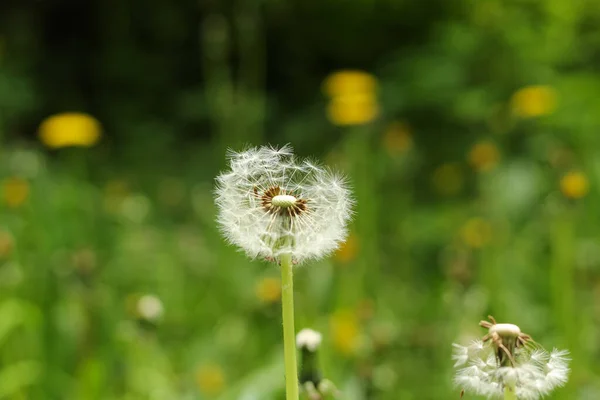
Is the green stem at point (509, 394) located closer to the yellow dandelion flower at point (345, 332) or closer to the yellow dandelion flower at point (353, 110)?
the yellow dandelion flower at point (345, 332)

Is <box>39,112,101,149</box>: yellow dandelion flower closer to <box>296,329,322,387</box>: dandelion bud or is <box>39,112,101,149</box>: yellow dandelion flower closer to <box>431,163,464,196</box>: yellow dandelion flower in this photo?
<box>431,163,464,196</box>: yellow dandelion flower

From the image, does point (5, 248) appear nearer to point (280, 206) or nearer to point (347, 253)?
point (347, 253)

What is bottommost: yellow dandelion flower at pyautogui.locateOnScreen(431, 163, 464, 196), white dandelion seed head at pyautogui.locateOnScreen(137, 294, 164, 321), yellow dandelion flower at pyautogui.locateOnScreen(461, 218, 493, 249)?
white dandelion seed head at pyautogui.locateOnScreen(137, 294, 164, 321)

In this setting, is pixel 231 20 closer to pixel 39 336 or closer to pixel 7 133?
pixel 7 133

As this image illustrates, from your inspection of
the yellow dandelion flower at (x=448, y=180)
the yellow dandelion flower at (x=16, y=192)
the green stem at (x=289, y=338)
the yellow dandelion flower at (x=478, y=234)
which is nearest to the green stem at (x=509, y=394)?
the green stem at (x=289, y=338)

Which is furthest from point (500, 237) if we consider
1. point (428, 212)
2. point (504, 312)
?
point (428, 212)

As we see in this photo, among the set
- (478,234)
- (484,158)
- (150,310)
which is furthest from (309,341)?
(478,234)

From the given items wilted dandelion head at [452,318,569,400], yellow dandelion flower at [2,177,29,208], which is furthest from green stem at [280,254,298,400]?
yellow dandelion flower at [2,177,29,208]
